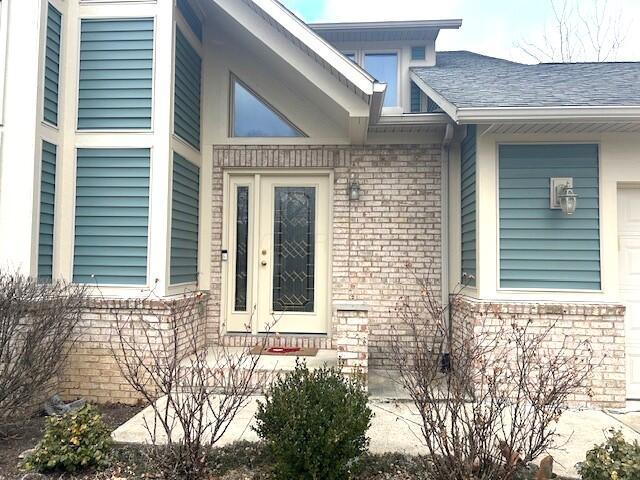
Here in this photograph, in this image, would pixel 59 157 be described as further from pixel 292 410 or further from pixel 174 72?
pixel 292 410

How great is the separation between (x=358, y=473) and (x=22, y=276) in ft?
11.8

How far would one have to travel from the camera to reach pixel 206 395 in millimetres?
3123

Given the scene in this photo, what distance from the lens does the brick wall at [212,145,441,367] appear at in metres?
6.10

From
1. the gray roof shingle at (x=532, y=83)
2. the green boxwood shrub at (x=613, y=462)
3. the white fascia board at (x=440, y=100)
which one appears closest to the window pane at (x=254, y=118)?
the white fascia board at (x=440, y=100)

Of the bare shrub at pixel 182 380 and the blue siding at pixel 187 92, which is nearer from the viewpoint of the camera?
the bare shrub at pixel 182 380

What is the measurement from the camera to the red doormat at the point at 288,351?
5.70 metres

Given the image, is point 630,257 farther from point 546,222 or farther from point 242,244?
point 242,244

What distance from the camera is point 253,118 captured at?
634 centimetres

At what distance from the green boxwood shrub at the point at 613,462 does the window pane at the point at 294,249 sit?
3839mm

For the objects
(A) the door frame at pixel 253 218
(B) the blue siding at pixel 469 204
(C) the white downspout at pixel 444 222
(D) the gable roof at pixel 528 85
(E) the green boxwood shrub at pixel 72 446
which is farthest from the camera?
(A) the door frame at pixel 253 218

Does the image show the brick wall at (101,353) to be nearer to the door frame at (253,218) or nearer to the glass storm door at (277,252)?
the door frame at (253,218)

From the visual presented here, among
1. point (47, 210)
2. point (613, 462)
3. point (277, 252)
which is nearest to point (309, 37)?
point (277, 252)

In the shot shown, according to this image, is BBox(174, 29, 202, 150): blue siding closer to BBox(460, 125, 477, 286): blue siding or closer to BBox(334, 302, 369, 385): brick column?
BBox(334, 302, 369, 385): brick column

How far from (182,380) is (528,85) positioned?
521cm
